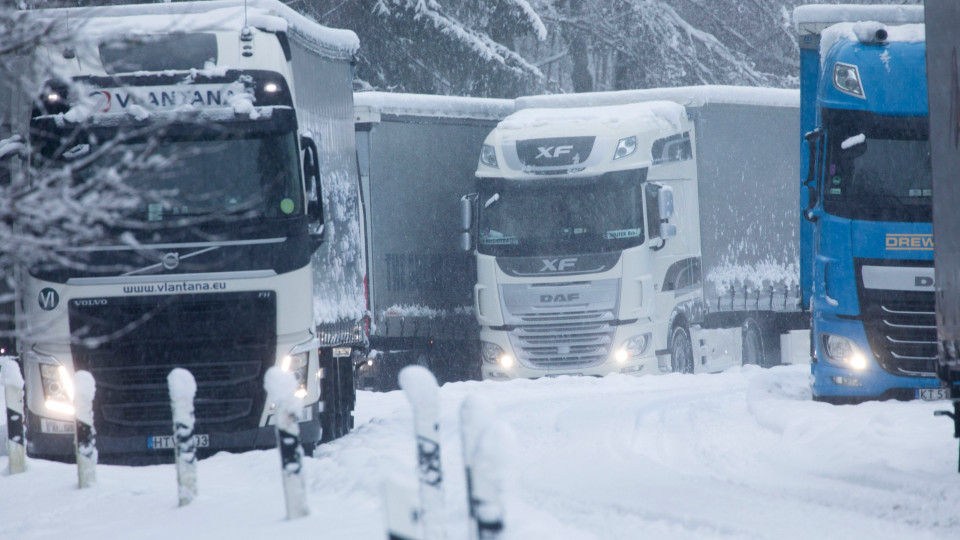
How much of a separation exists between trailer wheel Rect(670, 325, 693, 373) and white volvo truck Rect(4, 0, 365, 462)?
25.1 feet

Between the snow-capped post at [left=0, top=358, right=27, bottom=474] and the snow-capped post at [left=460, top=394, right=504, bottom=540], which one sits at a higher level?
the snow-capped post at [left=460, top=394, right=504, bottom=540]

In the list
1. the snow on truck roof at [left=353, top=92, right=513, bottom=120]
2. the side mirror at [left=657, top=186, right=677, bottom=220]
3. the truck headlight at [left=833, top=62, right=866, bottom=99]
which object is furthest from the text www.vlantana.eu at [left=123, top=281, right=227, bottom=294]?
the side mirror at [left=657, top=186, right=677, bottom=220]

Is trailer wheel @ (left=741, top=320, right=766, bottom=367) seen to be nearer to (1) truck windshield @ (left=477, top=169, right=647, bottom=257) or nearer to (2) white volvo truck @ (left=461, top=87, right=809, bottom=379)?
(2) white volvo truck @ (left=461, top=87, right=809, bottom=379)

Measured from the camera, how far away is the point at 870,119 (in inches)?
509

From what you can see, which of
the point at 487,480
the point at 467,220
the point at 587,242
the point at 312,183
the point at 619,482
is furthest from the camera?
the point at 467,220

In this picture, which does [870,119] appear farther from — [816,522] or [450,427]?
[816,522]

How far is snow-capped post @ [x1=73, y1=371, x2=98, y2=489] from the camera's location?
29.7ft

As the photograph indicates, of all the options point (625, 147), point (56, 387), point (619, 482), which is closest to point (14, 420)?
point (56, 387)

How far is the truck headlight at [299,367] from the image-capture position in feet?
34.8

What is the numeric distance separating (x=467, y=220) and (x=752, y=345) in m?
5.17

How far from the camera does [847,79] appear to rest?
42.5 feet

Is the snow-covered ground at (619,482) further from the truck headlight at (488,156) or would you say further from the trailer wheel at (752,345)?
the trailer wheel at (752,345)

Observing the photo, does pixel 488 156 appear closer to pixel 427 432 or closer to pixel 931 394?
pixel 931 394

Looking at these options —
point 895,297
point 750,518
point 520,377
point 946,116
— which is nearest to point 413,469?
point 750,518
